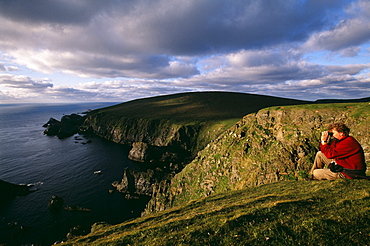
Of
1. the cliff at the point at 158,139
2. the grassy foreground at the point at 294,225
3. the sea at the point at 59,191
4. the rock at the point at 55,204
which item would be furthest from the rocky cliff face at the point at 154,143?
the grassy foreground at the point at 294,225

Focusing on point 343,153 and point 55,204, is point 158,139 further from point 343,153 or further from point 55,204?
point 343,153

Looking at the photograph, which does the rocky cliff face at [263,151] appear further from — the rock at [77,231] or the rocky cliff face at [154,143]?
the rock at [77,231]

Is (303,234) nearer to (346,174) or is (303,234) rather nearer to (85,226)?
(346,174)

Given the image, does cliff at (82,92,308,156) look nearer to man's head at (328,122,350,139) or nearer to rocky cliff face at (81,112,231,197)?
rocky cliff face at (81,112,231,197)

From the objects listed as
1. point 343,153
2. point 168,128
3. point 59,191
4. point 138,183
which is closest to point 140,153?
point 138,183

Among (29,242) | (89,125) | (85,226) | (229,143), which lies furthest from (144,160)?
(89,125)

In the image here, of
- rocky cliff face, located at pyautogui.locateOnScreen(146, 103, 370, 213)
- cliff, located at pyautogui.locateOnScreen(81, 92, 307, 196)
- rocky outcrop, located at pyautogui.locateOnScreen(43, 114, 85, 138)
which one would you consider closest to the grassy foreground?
rocky cliff face, located at pyautogui.locateOnScreen(146, 103, 370, 213)

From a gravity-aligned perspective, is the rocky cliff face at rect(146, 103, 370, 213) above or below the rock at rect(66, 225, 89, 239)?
above

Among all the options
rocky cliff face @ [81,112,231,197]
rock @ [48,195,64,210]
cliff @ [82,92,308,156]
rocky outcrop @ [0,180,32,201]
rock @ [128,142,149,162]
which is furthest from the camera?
cliff @ [82,92,308,156]
